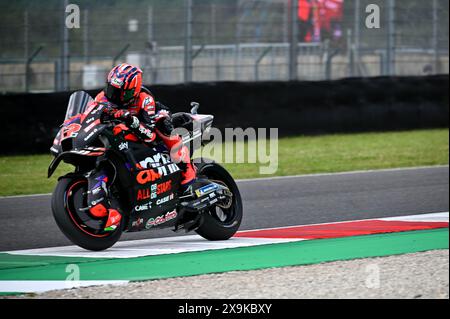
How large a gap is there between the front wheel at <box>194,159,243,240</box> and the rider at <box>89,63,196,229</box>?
54 centimetres

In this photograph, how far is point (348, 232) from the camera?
26.7 feet

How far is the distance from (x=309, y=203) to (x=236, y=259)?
3394 millimetres

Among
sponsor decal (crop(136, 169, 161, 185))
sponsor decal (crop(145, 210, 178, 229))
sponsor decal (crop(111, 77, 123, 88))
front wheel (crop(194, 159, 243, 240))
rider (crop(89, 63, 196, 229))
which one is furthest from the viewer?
front wheel (crop(194, 159, 243, 240))

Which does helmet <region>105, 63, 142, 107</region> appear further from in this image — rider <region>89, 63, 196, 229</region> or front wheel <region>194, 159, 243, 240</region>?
front wheel <region>194, 159, 243, 240</region>

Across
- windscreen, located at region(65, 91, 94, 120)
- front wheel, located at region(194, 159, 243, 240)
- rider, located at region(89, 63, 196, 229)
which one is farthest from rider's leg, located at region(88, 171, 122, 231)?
front wheel, located at region(194, 159, 243, 240)

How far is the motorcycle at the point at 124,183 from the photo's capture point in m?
6.70

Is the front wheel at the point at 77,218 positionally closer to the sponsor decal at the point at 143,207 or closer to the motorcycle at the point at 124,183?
the motorcycle at the point at 124,183

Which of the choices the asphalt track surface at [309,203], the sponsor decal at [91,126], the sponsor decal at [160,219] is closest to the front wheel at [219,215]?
the sponsor decal at [160,219]

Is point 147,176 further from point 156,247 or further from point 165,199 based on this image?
point 156,247

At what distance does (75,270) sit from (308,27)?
11647 mm

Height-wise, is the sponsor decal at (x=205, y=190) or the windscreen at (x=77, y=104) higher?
the windscreen at (x=77, y=104)

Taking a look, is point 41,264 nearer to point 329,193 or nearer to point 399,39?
point 329,193

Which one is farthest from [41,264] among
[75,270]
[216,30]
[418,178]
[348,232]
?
[216,30]

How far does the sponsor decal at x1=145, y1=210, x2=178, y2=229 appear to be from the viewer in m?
7.24
